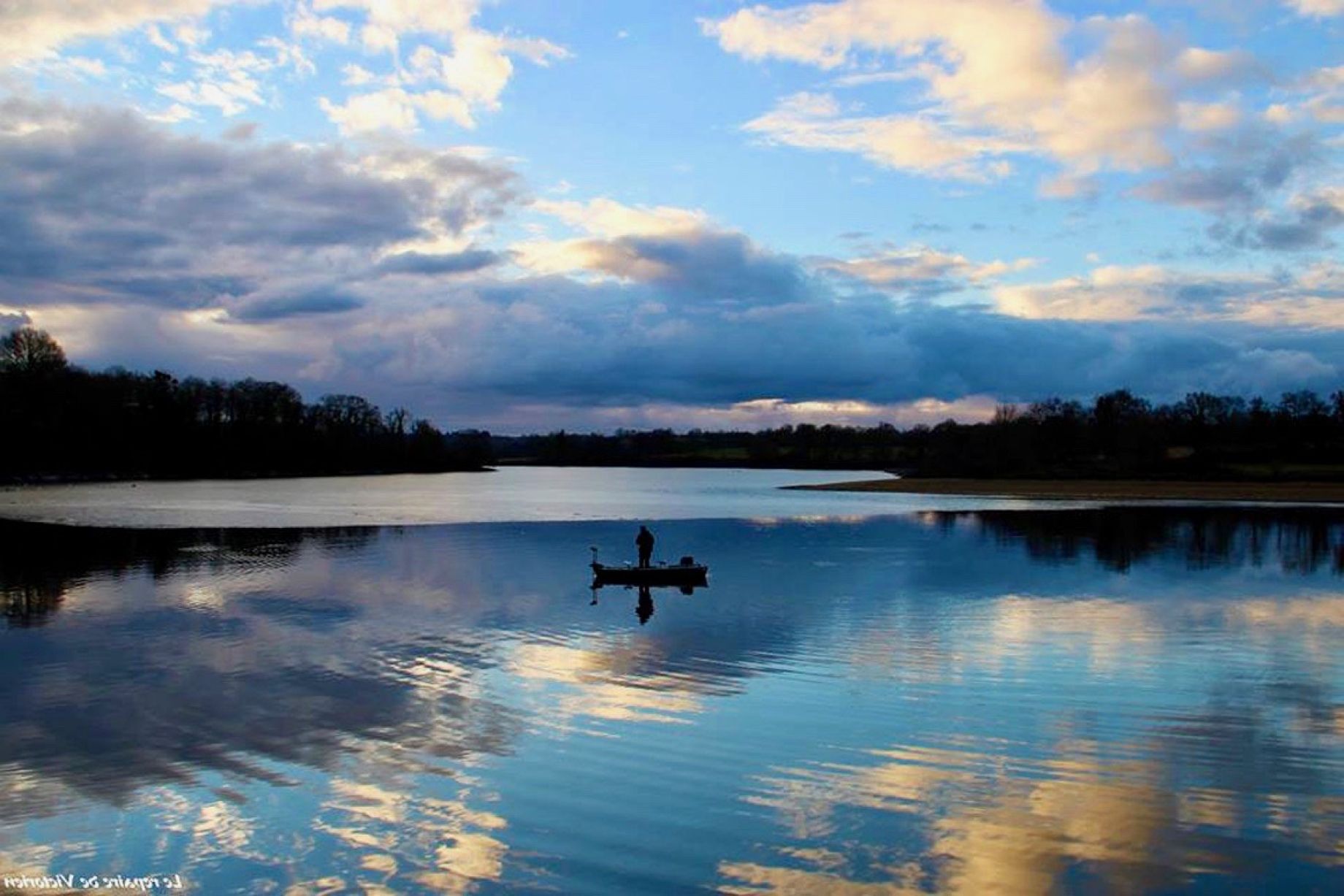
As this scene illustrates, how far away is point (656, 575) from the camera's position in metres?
30.4

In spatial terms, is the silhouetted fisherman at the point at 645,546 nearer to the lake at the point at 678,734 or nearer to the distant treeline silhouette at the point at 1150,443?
the lake at the point at 678,734

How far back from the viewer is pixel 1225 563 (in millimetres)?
34875

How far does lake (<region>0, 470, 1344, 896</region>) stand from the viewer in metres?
9.03

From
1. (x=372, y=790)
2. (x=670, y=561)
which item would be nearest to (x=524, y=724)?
(x=372, y=790)

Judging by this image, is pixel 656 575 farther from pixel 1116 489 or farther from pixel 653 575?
pixel 1116 489

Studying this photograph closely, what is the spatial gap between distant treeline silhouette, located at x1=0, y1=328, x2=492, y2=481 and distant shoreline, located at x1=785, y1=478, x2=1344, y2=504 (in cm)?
8187

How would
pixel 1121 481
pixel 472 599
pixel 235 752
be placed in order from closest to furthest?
pixel 235 752, pixel 472 599, pixel 1121 481

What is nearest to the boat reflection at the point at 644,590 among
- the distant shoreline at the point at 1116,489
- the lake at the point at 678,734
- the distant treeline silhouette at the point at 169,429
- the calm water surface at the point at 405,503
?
the lake at the point at 678,734

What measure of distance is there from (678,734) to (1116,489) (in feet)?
293

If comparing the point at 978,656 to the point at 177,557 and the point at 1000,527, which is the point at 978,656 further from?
the point at 1000,527

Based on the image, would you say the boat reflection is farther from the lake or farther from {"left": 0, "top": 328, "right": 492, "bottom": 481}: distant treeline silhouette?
{"left": 0, "top": 328, "right": 492, "bottom": 481}: distant treeline silhouette

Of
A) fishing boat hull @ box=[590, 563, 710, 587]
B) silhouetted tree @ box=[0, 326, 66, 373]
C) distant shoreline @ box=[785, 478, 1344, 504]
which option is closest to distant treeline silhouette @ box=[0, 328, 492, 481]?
silhouetted tree @ box=[0, 326, 66, 373]

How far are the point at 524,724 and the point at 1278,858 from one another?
8785 millimetres

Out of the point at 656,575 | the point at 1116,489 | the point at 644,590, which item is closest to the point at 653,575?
the point at 656,575
